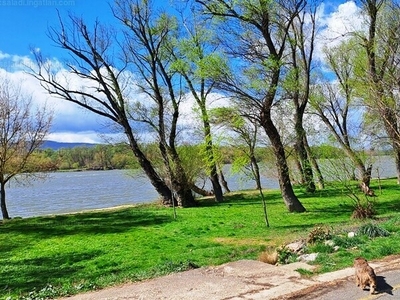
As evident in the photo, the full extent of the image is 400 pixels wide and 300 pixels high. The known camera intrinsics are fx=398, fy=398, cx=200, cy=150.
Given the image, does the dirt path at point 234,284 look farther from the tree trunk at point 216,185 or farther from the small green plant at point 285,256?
the tree trunk at point 216,185

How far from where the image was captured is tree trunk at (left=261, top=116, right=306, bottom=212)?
18.6m

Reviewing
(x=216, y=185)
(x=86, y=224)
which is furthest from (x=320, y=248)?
(x=216, y=185)

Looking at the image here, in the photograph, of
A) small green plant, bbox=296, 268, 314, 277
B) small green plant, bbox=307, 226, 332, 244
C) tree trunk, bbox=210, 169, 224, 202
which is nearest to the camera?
small green plant, bbox=296, 268, 314, 277

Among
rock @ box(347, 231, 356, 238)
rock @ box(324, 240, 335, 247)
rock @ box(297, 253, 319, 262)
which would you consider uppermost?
rock @ box(347, 231, 356, 238)

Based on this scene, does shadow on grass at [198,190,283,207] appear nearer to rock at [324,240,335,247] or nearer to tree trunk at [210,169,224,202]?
tree trunk at [210,169,224,202]

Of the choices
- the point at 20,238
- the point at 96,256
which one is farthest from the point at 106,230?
the point at 96,256

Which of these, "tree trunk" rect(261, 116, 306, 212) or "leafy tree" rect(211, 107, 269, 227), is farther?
"tree trunk" rect(261, 116, 306, 212)

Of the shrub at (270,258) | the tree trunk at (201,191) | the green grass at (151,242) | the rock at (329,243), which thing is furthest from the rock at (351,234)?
the tree trunk at (201,191)

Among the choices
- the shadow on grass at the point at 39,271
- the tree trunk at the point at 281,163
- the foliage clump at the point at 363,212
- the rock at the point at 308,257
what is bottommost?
the shadow on grass at the point at 39,271

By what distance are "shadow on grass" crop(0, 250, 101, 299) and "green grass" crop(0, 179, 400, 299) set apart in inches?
1.0

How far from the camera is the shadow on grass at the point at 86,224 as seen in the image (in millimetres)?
17797

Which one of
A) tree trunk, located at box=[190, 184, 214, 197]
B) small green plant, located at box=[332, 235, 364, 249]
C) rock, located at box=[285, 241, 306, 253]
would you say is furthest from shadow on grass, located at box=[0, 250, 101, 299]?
tree trunk, located at box=[190, 184, 214, 197]

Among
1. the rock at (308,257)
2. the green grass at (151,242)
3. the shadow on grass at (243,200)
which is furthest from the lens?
the shadow on grass at (243,200)

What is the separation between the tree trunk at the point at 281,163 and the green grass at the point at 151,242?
0.69 metres
